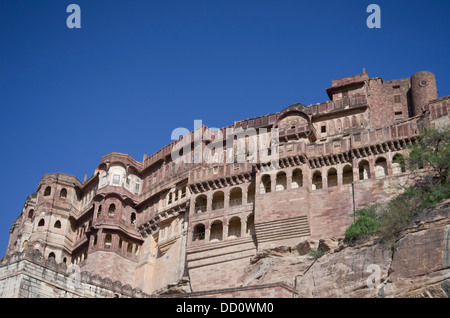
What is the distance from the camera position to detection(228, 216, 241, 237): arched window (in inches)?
2095

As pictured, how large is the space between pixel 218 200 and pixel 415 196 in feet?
50.6

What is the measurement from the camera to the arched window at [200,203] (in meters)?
55.8

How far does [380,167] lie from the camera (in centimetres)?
5041

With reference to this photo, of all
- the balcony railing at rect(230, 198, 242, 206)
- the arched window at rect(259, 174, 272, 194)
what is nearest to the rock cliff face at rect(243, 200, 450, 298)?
the arched window at rect(259, 174, 272, 194)

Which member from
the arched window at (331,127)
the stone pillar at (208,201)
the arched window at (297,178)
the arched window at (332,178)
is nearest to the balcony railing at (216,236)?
the stone pillar at (208,201)

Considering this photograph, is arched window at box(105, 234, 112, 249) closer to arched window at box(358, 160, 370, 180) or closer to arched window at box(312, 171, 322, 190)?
arched window at box(312, 171, 322, 190)

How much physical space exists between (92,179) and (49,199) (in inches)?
163

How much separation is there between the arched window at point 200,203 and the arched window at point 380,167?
12119mm

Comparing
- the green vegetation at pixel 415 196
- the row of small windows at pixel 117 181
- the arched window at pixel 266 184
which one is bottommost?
the green vegetation at pixel 415 196

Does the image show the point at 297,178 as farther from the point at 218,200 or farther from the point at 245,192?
the point at 218,200

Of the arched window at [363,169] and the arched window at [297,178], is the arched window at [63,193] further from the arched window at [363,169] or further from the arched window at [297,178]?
the arched window at [363,169]

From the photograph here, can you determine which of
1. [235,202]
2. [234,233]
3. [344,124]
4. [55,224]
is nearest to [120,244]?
[55,224]
